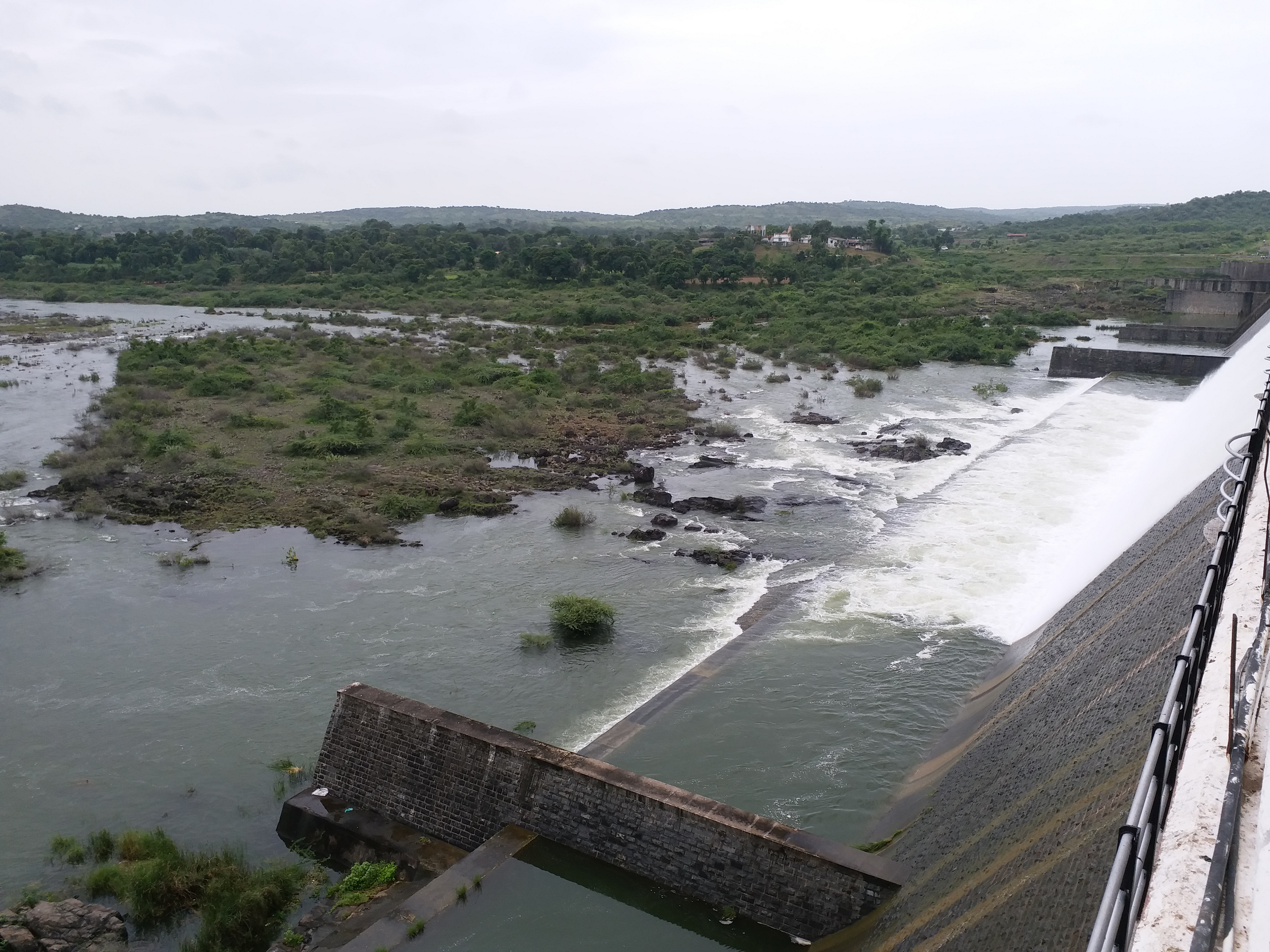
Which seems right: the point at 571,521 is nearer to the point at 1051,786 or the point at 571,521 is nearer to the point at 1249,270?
the point at 1051,786

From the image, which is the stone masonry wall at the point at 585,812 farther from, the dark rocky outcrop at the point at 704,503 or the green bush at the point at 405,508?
the dark rocky outcrop at the point at 704,503

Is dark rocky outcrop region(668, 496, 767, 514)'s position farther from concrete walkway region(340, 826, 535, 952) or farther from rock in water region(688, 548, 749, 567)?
concrete walkway region(340, 826, 535, 952)

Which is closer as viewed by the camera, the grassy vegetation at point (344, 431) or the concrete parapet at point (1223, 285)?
the grassy vegetation at point (344, 431)

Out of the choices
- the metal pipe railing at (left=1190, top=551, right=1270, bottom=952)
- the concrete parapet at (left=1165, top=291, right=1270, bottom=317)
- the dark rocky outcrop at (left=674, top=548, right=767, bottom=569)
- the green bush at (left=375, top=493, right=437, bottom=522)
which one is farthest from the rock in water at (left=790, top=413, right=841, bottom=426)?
the concrete parapet at (left=1165, top=291, right=1270, bottom=317)

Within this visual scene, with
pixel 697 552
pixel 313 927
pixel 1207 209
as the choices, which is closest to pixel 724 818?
pixel 313 927

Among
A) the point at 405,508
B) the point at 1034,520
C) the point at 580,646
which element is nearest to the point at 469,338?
the point at 405,508

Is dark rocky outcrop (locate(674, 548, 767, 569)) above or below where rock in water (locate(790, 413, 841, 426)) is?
below

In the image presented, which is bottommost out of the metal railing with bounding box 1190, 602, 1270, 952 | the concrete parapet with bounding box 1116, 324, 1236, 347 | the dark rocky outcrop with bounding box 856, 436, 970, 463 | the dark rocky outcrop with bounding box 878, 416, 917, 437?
the dark rocky outcrop with bounding box 856, 436, 970, 463

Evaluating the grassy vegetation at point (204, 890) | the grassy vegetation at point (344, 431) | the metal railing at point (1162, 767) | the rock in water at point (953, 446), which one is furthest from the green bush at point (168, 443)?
the metal railing at point (1162, 767)
